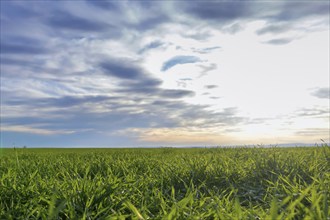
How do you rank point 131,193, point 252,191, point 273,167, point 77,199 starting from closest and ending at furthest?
point 77,199 → point 131,193 → point 252,191 → point 273,167

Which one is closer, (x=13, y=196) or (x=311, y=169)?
(x=13, y=196)

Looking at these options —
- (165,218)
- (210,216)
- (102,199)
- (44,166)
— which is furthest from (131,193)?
(44,166)

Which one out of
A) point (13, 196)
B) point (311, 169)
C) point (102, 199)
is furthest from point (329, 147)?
point (13, 196)

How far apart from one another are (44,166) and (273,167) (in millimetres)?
4172

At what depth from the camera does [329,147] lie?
741 cm

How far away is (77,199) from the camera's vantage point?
11.8ft

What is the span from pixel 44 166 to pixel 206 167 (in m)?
3.21

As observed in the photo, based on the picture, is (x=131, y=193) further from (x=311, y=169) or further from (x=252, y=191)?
(x=311, y=169)

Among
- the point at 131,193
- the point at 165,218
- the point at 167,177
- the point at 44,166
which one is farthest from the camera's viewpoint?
the point at 44,166

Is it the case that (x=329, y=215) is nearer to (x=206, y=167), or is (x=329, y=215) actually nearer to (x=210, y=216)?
(x=210, y=216)

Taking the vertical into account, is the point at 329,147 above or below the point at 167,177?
above

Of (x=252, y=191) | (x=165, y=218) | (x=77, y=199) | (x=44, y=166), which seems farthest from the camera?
(x=44, y=166)

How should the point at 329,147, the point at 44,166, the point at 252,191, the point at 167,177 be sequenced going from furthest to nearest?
the point at 329,147 → the point at 44,166 → the point at 167,177 → the point at 252,191

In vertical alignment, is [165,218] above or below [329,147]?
below
